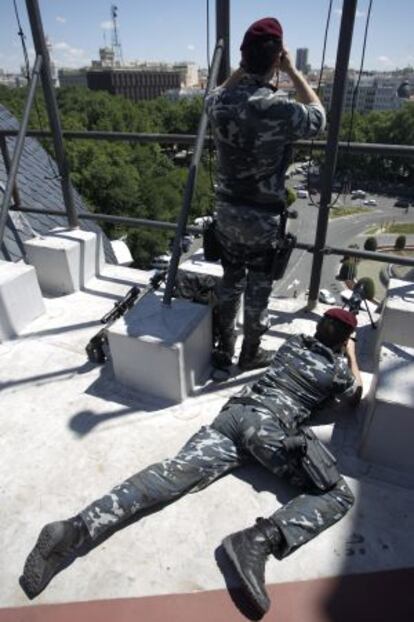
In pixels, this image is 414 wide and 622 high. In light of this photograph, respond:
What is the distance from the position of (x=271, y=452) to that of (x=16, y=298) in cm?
230

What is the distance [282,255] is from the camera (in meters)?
2.65

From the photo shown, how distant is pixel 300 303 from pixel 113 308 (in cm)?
158

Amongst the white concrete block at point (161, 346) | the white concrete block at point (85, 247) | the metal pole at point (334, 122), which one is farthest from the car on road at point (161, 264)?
the metal pole at point (334, 122)

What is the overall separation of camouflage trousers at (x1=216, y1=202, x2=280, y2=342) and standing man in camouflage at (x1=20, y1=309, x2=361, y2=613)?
35 centimetres

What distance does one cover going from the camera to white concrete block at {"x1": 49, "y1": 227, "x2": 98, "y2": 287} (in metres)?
3.94

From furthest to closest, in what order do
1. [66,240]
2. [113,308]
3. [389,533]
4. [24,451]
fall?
[66,240] → [113,308] → [24,451] → [389,533]

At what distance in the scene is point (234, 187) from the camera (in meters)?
2.51

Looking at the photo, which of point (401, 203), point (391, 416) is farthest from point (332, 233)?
point (391, 416)

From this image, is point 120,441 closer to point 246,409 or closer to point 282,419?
point 246,409

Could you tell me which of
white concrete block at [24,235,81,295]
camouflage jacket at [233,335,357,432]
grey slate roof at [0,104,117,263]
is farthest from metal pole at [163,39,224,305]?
grey slate roof at [0,104,117,263]

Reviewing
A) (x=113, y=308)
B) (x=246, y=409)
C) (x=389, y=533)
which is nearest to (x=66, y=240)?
(x=113, y=308)

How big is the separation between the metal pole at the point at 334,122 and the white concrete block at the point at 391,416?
119cm

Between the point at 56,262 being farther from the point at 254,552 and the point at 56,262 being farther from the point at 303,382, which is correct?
the point at 254,552

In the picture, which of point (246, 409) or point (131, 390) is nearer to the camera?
point (246, 409)
